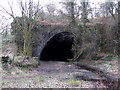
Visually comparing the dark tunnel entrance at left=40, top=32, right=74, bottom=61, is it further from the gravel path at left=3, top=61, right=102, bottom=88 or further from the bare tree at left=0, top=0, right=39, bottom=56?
the gravel path at left=3, top=61, right=102, bottom=88

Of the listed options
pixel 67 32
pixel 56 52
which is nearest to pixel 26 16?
pixel 67 32

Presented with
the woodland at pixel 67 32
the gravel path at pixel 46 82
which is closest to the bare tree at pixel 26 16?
the woodland at pixel 67 32

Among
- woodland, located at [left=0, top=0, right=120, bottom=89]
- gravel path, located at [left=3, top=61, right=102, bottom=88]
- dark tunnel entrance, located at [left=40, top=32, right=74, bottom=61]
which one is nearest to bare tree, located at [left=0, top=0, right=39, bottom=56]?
woodland, located at [left=0, top=0, right=120, bottom=89]

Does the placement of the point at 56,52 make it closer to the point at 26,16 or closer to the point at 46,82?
the point at 26,16

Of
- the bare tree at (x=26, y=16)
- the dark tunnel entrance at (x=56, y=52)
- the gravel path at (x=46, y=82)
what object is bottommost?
the dark tunnel entrance at (x=56, y=52)

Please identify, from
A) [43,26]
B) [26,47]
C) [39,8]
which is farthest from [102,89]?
[43,26]

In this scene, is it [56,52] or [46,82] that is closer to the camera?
[46,82]

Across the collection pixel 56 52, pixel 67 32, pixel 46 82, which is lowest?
pixel 56 52

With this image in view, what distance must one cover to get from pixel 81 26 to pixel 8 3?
357 inches

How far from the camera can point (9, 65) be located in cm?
988

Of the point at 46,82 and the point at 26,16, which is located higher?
the point at 26,16

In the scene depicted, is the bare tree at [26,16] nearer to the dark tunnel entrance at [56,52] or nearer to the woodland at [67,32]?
the woodland at [67,32]

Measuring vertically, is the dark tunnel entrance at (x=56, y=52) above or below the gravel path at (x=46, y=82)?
below

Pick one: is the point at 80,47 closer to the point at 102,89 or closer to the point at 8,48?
the point at 8,48
